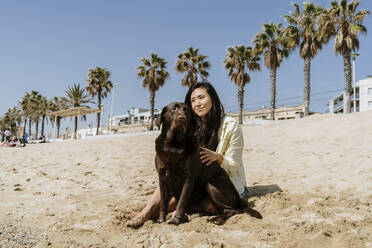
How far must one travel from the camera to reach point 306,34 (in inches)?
991

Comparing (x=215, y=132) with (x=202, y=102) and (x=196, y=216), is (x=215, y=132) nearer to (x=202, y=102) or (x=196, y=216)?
(x=202, y=102)

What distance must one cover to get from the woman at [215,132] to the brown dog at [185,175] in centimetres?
23

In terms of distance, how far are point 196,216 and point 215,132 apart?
1120mm

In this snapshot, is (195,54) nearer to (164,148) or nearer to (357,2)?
(357,2)

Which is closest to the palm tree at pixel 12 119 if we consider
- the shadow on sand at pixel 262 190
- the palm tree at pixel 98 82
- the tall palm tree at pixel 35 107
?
the tall palm tree at pixel 35 107

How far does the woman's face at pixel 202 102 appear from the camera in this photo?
144 inches

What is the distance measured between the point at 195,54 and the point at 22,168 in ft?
88.7

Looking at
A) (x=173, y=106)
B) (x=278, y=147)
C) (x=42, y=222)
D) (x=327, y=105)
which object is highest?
(x=327, y=105)

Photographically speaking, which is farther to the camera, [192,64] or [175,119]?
[192,64]

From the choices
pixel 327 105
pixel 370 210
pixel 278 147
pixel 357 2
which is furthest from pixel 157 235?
pixel 327 105

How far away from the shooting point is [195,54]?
3259 centimetres

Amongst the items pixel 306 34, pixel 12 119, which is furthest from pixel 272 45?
pixel 12 119

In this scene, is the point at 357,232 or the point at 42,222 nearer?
the point at 357,232

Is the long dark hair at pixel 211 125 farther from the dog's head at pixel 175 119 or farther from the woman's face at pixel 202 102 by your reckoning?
the dog's head at pixel 175 119
